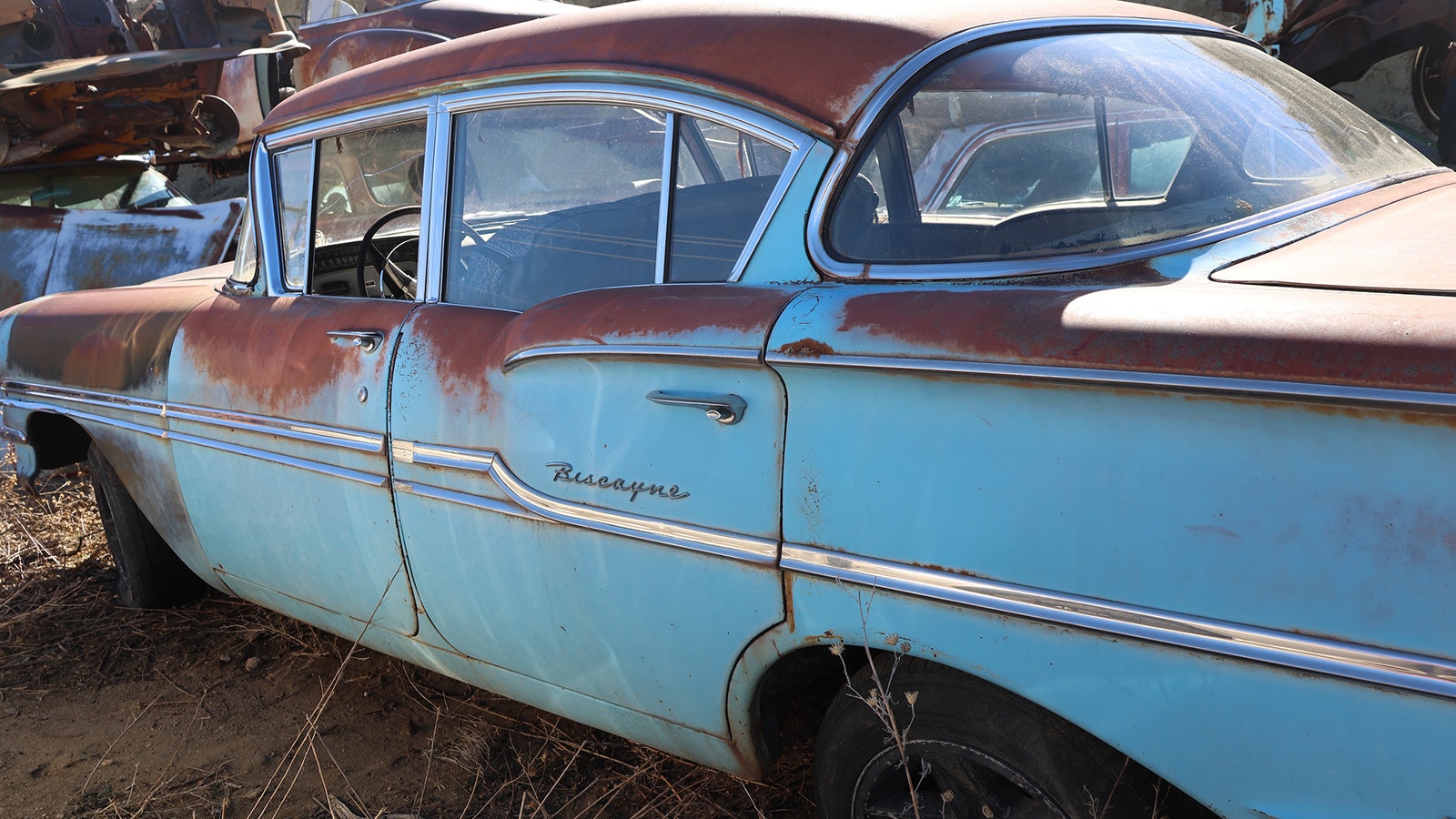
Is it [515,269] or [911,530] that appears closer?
[911,530]

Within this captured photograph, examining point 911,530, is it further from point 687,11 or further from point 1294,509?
point 687,11

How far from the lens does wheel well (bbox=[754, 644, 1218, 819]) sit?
1.72 metres

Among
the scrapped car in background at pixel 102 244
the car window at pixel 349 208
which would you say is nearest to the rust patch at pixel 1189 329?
the car window at pixel 349 208

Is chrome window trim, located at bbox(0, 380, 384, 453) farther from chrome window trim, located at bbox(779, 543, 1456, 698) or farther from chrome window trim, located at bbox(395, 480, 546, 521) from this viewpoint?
chrome window trim, located at bbox(779, 543, 1456, 698)

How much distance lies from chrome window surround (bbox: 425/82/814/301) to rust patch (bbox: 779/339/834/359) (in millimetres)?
310

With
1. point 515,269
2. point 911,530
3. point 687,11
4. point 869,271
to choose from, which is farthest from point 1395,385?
point 515,269

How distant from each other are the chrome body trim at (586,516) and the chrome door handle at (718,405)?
204 millimetres

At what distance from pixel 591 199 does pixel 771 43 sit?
1.87 ft

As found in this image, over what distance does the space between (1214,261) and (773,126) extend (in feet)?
2.66

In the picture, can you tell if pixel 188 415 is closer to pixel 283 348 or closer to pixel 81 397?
pixel 283 348

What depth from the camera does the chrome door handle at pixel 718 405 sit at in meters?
1.94

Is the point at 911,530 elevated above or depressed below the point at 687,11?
below

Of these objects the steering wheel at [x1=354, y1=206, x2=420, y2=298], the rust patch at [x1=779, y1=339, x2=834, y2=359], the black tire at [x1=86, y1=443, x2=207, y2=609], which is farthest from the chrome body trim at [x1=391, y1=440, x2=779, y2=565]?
the black tire at [x1=86, y1=443, x2=207, y2=609]

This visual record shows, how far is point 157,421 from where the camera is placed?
3.35m
